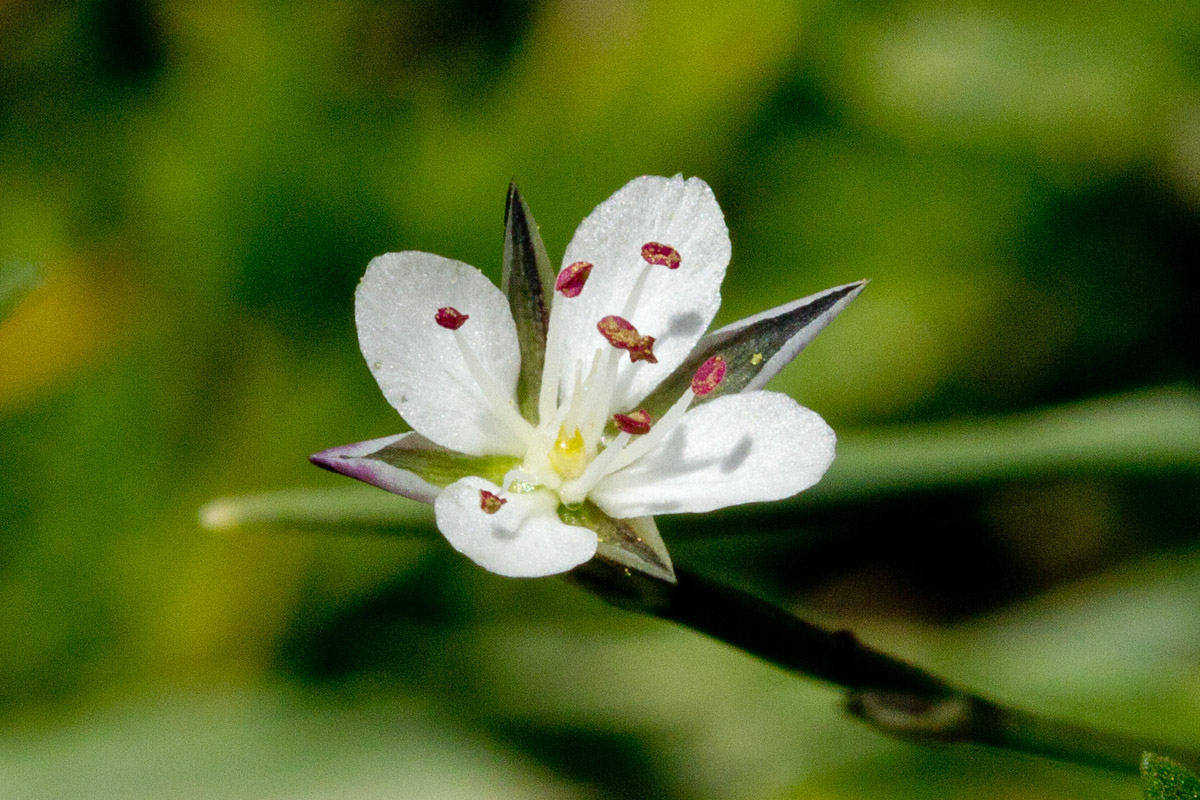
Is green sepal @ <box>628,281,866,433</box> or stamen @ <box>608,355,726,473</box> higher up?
green sepal @ <box>628,281,866,433</box>

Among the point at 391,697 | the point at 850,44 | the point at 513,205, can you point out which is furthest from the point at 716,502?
the point at 850,44

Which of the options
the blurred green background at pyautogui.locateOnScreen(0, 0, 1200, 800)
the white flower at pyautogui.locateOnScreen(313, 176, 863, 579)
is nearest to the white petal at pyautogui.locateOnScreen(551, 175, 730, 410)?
the white flower at pyautogui.locateOnScreen(313, 176, 863, 579)

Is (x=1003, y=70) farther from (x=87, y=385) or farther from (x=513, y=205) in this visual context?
(x=87, y=385)

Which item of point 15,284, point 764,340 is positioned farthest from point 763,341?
point 15,284

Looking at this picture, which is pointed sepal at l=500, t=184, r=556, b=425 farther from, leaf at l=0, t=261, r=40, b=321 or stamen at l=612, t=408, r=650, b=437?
leaf at l=0, t=261, r=40, b=321

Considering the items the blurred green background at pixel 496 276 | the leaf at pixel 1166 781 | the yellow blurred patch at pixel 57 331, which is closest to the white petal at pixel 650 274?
the leaf at pixel 1166 781

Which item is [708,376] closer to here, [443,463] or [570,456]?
[570,456]

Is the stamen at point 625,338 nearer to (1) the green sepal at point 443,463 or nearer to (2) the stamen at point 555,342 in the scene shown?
(2) the stamen at point 555,342
